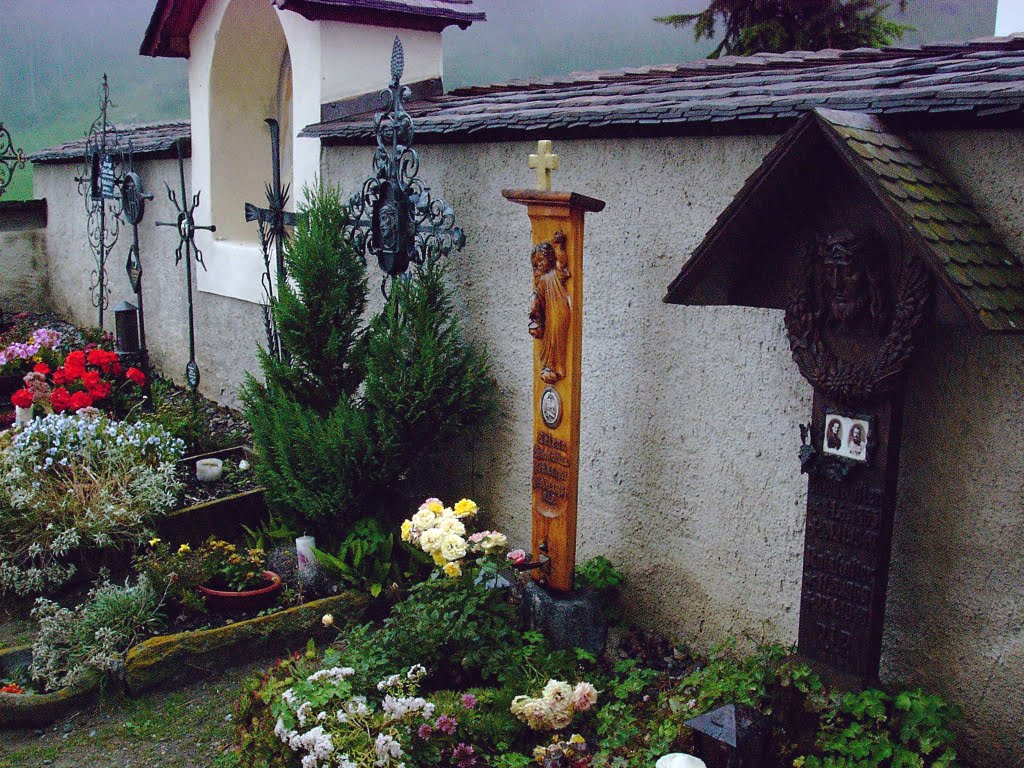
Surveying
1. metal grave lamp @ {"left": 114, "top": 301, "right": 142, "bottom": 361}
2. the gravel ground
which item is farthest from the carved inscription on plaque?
metal grave lamp @ {"left": 114, "top": 301, "right": 142, "bottom": 361}

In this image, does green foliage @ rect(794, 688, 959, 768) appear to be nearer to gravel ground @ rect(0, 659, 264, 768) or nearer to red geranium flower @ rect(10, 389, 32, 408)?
gravel ground @ rect(0, 659, 264, 768)

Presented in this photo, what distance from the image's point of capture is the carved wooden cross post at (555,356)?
434cm

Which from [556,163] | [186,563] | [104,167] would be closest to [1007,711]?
[556,163]

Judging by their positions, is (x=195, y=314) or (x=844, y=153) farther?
(x=195, y=314)

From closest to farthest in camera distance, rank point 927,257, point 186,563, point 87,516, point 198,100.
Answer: point 927,257 → point 186,563 → point 87,516 → point 198,100

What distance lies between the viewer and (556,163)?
4414 millimetres

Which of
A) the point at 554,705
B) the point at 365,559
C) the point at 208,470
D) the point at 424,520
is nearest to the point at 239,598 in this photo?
the point at 365,559

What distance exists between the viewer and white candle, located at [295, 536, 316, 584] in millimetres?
5320

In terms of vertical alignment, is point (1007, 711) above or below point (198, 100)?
below

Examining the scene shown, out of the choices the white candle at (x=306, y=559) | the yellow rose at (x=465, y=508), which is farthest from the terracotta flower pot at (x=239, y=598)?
the yellow rose at (x=465, y=508)

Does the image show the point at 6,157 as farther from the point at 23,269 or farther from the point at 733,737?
the point at 733,737

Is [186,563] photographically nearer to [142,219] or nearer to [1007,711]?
[1007,711]

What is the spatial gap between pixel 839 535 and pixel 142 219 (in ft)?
28.1

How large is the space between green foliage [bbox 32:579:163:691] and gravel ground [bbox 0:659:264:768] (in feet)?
0.61
